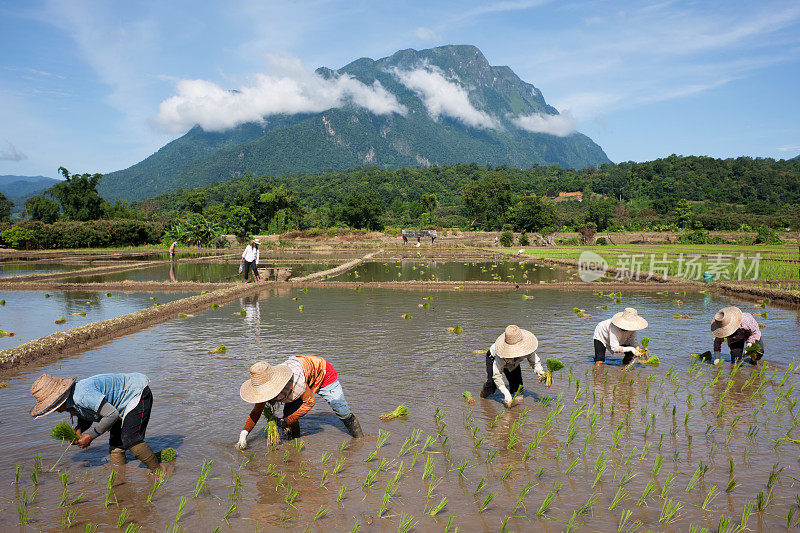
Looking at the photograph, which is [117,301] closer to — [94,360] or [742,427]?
[94,360]

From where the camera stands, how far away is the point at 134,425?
4.68m

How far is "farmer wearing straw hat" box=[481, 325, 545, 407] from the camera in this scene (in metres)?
5.75

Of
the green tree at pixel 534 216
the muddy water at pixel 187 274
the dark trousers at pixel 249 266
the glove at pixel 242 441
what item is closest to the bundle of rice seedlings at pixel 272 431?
the glove at pixel 242 441

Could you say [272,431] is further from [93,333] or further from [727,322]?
[93,333]

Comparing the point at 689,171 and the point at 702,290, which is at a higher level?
the point at 689,171

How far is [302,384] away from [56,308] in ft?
42.5

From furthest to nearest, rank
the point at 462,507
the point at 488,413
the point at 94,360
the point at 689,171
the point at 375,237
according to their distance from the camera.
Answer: the point at 689,171, the point at 375,237, the point at 94,360, the point at 488,413, the point at 462,507

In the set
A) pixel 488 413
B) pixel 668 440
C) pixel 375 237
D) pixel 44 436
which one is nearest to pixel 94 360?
pixel 44 436

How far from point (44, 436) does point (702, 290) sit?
61.1 feet

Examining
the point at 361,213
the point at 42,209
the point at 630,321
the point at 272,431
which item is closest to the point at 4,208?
the point at 42,209

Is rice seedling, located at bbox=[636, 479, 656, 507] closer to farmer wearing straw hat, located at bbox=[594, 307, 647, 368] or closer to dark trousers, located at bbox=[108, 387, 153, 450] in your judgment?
farmer wearing straw hat, located at bbox=[594, 307, 647, 368]

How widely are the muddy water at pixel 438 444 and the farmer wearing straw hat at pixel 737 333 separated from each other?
0.27m

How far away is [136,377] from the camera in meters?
4.85

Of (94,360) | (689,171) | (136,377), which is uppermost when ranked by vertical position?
(689,171)
